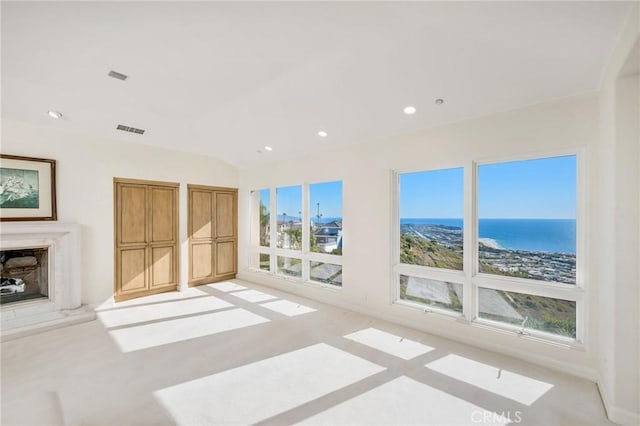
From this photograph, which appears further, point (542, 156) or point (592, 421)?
point (542, 156)

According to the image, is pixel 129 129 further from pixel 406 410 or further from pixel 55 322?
pixel 406 410

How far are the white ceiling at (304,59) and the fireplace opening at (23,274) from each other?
187 centimetres

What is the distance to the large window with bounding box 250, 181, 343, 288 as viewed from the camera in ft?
16.2

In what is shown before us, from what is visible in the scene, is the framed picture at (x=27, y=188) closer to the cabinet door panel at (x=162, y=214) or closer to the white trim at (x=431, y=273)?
the cabinet door panel at (x=162, y=214)

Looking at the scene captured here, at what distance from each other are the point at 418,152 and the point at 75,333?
500 centimetres

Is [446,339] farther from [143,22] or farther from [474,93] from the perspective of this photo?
[143,22]

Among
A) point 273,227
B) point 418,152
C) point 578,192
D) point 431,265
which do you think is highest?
point 418,152

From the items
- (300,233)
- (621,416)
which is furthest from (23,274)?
(621,416)

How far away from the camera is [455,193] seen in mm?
3580

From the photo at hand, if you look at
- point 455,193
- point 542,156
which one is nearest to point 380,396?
point 455,193

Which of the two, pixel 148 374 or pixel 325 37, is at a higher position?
pixel 325 37

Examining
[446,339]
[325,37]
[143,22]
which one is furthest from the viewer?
[446,339]

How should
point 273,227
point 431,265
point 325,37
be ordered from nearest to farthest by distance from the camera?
point 325,37 → point 431,265 → point 273,227

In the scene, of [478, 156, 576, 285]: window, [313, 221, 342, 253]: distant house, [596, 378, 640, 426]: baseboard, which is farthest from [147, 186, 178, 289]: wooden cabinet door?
[596, 378, 640, 426]: baseboard
